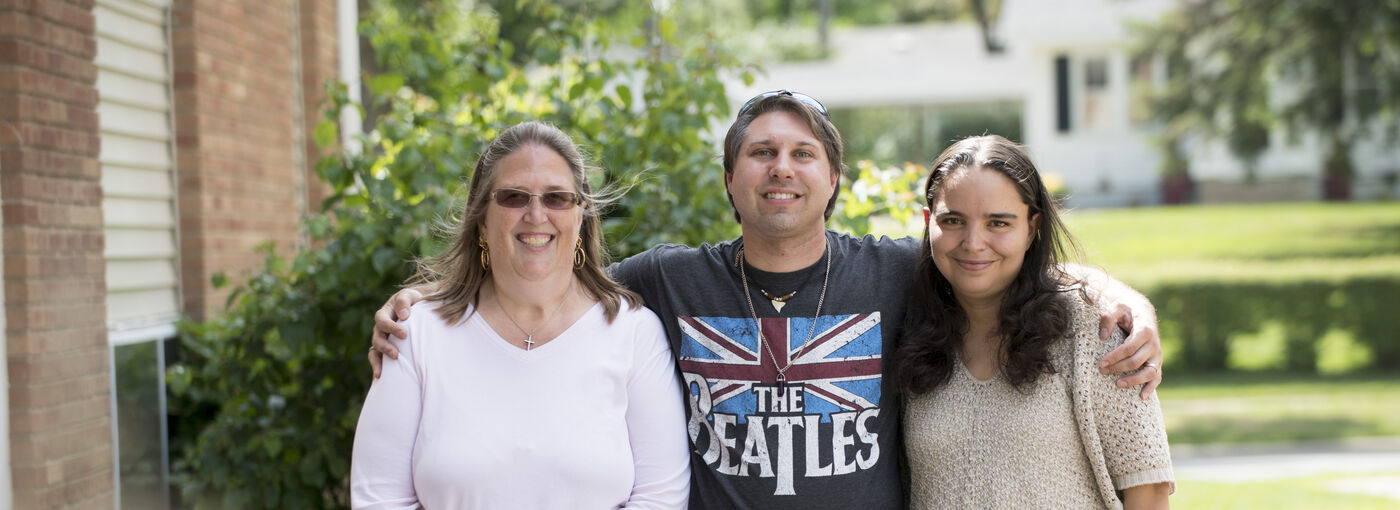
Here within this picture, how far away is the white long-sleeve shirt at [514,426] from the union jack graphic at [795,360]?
0.15 m

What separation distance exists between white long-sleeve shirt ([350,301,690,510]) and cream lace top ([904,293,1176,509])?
606 millimetres

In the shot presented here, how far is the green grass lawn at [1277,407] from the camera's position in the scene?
32.0 ft

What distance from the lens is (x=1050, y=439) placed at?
2.37 m

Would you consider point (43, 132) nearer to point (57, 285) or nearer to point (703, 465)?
point (57, 285)

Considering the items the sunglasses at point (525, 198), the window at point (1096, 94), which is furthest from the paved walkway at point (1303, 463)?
the window at point (1096, 94)

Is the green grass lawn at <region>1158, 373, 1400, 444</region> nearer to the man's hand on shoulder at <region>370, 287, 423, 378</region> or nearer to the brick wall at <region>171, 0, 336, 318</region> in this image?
the brick wall at <region>171, 0, 336, 318</region>

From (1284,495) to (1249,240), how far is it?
463 inches

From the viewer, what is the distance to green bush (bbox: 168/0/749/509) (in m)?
3.80

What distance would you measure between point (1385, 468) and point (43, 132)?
866cm

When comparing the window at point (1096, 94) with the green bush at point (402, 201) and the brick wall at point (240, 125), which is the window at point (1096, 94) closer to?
the brick wall at point (240, 125)

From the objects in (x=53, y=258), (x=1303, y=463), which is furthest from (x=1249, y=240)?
(x=53, y=258)

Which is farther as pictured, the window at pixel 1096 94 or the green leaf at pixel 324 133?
the window at pixel 1096 94

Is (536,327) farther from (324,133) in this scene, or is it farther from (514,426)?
(324,133)

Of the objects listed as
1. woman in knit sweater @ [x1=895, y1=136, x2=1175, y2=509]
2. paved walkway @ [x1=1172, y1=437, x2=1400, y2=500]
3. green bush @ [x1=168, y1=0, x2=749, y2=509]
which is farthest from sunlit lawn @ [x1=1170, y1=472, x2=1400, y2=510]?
woman in knit sweater @ [x1=895, y1=136, x2=1175, y2=509]
